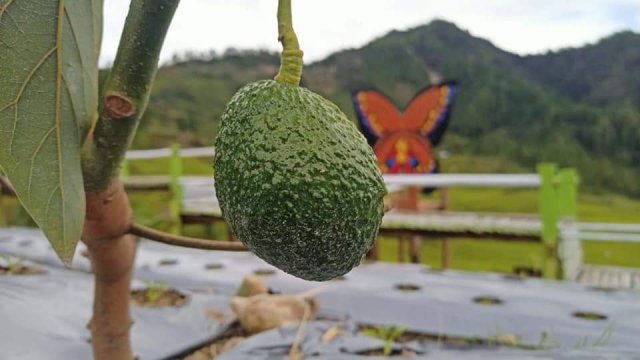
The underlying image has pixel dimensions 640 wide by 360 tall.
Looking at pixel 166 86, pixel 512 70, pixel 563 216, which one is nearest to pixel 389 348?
pixel 563 216

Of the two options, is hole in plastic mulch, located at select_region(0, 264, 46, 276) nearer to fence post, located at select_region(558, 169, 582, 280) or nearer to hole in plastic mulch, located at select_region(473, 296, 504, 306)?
hole in plastic mulch, located at select_region(473, 296, 504, 306)

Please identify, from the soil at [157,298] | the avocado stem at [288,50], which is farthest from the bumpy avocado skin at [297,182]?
the soil at [157,298]

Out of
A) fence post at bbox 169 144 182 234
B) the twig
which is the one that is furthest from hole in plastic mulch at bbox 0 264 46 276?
fence post at bbox 169 144 182 234

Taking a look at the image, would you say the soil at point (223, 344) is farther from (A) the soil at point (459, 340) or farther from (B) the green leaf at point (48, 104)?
(B) the green leaf at point (48, 104)

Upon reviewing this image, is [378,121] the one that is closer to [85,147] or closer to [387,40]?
[387,40]

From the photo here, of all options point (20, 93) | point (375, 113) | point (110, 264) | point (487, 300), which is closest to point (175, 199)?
point (375, 113)

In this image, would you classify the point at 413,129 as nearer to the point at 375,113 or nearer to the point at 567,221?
the point at 375,113
